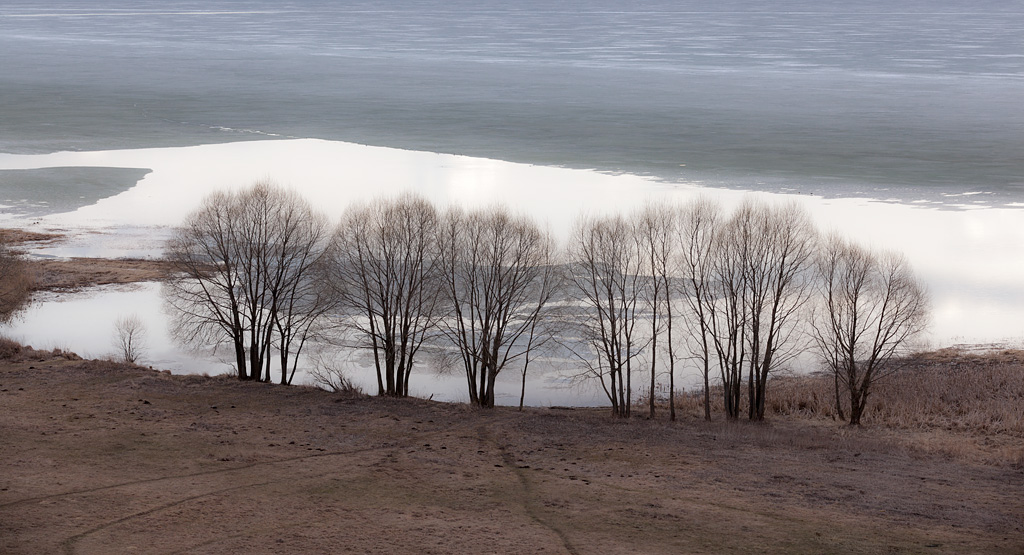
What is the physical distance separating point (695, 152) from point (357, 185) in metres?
21.9

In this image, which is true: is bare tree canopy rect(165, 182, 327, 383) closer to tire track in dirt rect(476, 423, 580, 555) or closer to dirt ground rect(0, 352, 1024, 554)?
dirt ground rect(0, 352, 1024, 554)

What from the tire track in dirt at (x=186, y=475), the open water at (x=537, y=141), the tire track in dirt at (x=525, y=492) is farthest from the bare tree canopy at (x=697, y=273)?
the tire track in dirt at (x=186, y=475)

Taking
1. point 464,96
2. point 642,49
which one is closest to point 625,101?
point 464,96

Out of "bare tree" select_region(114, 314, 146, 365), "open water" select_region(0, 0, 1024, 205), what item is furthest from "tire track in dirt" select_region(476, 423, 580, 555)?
"open water" select_region(0, 0, 1024, 205)

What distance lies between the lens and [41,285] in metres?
43.2

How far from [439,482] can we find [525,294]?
55.9 feet

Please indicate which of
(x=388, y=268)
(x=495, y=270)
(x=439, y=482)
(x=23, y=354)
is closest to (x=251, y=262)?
(x=388, y=268)

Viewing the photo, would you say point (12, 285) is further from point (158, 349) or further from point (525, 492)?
point (525, 492)

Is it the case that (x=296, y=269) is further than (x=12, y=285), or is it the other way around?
(x=12, y=285)

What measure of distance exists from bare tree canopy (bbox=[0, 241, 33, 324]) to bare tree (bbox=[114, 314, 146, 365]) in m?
4.04

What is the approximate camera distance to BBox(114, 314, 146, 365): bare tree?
35656mm

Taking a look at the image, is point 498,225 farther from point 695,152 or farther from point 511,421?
point 695,152

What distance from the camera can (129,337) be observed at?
1465 inches

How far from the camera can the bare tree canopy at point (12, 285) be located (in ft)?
129
